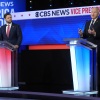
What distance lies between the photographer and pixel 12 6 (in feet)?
28.0

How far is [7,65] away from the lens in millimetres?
6156

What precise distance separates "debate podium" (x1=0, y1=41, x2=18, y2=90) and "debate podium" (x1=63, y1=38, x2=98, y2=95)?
1.31m

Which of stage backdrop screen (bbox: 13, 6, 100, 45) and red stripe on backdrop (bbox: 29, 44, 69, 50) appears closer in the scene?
stage backdrop screen (bbox: 13, 6, 100, 45)

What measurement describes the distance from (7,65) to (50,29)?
2251 millimetres

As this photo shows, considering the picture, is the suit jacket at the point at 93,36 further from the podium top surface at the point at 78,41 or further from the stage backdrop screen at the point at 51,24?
the stage backdrop screen at the point at 51,24

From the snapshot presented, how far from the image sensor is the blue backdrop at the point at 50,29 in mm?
7738

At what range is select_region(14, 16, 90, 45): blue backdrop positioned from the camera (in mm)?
7738

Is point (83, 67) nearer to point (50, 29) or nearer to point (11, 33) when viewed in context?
point (11, 33)

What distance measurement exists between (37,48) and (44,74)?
96 centimetres

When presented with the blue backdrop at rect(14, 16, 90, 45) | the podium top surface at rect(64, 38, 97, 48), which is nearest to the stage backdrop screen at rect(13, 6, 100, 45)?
the blue backdrop at rect(14, 16, 90, 45)

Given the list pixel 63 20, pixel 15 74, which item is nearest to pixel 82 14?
pixel 63 20

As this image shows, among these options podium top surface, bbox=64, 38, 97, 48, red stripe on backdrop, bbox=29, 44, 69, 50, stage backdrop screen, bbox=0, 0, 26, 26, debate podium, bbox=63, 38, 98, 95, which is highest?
stage backdrop screen, bbox=0, 0, 26, 26

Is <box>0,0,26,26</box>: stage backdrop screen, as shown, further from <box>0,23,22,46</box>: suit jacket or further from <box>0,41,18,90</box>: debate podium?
<box>0,41,18,90</box>: debate podium

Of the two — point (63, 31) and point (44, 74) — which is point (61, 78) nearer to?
point (44, 74)
